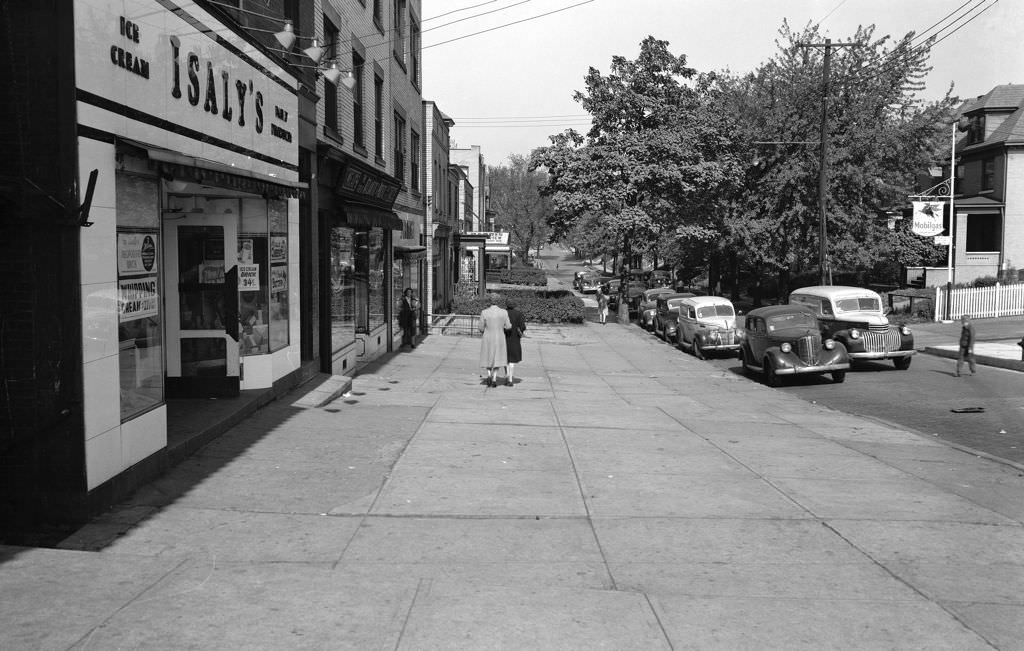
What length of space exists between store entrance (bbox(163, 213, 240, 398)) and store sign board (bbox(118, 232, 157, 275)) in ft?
10.6

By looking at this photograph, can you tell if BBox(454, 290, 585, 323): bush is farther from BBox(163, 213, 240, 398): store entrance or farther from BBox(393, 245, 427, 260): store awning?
BBox(163, 213, 240, 398): store entrance

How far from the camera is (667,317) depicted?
3409 centimetres

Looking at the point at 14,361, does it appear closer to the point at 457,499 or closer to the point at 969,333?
the point at 457,499

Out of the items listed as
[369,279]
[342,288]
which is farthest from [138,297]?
[369,279]

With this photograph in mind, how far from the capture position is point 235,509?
786cm

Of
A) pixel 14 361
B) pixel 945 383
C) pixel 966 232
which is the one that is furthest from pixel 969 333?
pixel 966 232

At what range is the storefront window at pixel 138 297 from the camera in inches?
315

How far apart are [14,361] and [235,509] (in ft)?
7.07

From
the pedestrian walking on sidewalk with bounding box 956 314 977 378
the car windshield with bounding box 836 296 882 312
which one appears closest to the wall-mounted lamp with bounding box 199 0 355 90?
the car windshield with bounding box 836 296 882 312

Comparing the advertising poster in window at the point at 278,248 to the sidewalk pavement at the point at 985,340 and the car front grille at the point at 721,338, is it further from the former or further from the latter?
the sidewalk pavement at the point at 985,340

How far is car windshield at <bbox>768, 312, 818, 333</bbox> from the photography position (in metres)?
22.5

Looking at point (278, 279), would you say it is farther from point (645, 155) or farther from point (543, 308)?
point (645, 155)

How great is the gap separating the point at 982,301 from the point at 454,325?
874 inches

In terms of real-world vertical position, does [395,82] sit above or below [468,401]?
above
